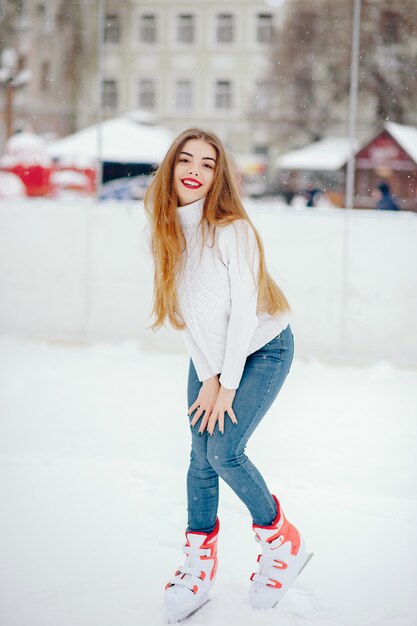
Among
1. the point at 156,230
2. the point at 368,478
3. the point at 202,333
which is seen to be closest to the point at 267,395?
the point at 202,333

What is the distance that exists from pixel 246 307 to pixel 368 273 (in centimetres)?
368

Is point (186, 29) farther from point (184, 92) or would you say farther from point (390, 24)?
point (390, 24)

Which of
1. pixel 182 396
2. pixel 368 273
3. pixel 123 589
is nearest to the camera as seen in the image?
pixel 123 589

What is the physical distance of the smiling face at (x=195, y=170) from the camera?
7.25 ft

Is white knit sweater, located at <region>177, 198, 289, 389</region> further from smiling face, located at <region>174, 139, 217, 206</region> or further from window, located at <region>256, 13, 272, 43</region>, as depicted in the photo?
window, located at <region>256, 13, 272, 43</region>

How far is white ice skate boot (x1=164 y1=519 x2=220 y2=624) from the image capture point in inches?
86.1

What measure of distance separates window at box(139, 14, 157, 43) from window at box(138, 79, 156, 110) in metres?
1.09

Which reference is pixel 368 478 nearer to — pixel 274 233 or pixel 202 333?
pixel 202 333

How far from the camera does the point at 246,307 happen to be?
2.13 metres

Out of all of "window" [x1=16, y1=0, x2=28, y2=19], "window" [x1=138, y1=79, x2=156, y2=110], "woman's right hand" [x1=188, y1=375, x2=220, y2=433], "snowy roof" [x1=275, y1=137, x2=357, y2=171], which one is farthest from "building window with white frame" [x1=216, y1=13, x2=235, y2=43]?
"woman's right hand" [x1=188, y1=375, x2=220, y2=433]

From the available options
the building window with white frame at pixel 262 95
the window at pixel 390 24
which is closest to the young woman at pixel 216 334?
the window at pixel 390 24

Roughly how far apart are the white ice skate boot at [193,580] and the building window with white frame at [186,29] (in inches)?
414

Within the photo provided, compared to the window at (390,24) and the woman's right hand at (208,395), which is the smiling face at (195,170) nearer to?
the woman's right hand at (208,395)

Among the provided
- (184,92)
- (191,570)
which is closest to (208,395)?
(191,570)
